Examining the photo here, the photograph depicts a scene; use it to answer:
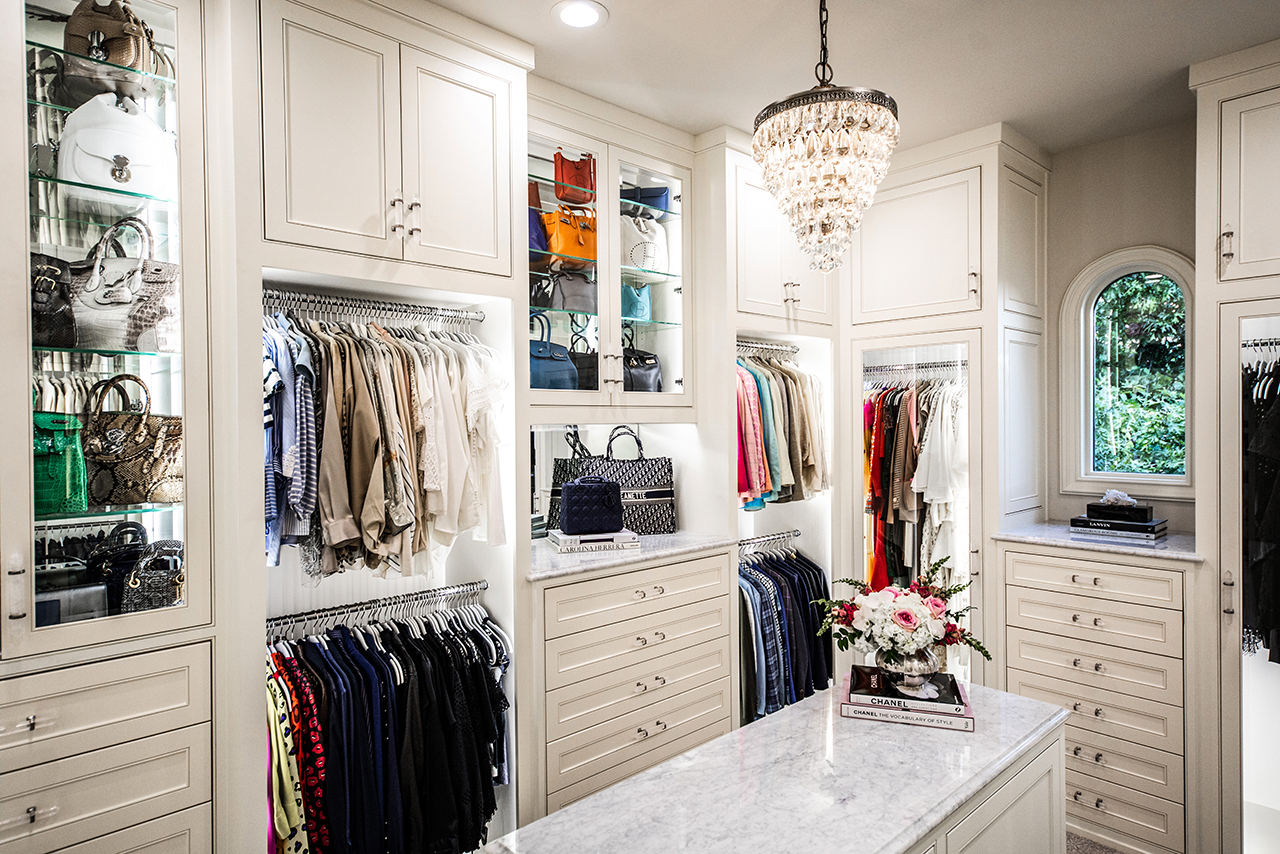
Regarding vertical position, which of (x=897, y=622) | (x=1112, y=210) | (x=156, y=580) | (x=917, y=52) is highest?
(x=917, y=52)

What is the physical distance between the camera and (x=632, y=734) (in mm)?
2730

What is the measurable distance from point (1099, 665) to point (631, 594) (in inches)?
74.5

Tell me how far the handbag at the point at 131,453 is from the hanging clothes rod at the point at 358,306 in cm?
49

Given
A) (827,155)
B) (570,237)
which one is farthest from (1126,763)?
(570,237)

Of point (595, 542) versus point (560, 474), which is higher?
point (560, 474)

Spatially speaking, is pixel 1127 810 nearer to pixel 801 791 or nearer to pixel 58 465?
pixel 801 791

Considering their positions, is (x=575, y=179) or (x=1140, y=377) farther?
(x=1140, y=377)

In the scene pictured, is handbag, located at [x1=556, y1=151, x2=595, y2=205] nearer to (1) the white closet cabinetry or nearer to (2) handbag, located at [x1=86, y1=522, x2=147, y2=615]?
(1) the white closet cabinetry

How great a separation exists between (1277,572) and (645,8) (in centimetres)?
285

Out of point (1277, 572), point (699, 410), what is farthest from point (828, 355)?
point (1277, 572)

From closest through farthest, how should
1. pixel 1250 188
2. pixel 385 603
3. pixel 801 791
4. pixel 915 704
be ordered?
pixel 801 791 → pixel 915 704 → pixel 385 603 → pixel 1250 188

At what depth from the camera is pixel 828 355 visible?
12.2ft

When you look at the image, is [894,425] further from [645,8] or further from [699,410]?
[645,8]

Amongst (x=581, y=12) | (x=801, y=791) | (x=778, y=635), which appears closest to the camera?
(x=801, y=791)
